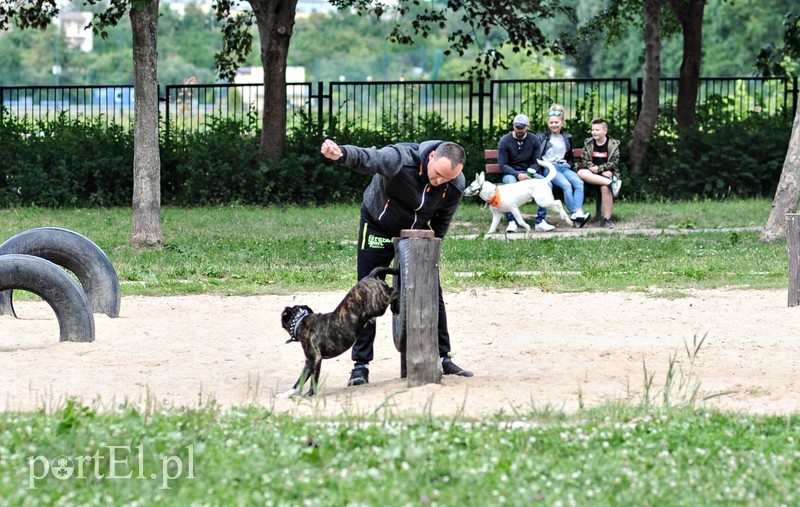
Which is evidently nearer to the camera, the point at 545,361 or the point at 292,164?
the point at 545,361

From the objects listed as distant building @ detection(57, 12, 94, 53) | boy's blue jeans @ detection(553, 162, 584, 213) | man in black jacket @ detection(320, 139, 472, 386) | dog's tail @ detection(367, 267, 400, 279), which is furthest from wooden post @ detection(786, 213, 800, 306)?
distant building @ detection(57, 12, 94, 53)

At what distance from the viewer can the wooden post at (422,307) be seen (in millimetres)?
7320

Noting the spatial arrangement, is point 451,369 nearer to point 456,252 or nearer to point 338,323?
point 338,323

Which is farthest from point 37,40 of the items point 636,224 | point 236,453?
point 236,453

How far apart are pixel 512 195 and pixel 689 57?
23.9 feet

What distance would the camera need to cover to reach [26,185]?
70.1ft

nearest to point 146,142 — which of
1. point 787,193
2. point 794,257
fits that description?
point 787,193

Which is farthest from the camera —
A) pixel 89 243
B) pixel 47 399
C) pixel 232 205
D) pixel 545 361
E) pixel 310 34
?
pixel 310 34

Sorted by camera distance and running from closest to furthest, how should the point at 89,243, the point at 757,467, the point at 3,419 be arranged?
the point at 757,467 < the point at 3,419 < the point at 89,243

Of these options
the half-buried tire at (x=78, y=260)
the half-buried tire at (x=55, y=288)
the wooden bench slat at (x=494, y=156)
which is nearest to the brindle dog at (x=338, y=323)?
the half-buried tire at (x=55, y=288)

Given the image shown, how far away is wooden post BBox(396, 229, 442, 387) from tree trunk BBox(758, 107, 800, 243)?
8270 millimetres

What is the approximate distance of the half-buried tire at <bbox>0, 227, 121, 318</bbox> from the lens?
1024 cm

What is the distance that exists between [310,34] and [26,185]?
64.9 m

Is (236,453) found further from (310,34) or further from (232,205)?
(310,34)
